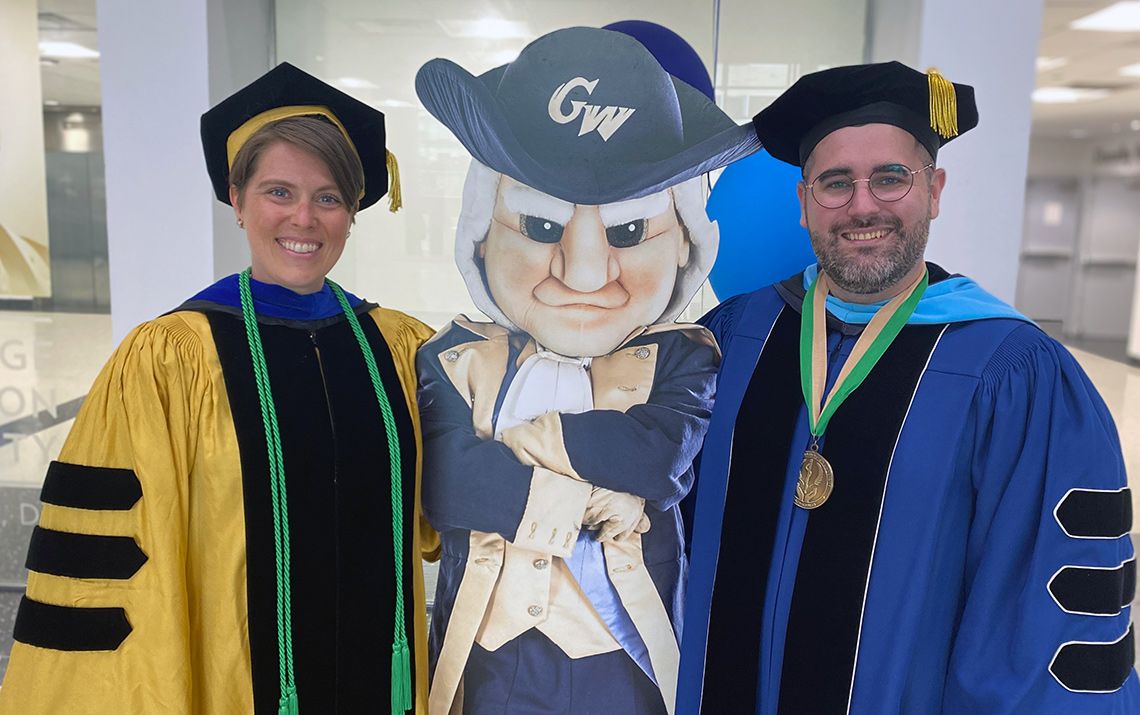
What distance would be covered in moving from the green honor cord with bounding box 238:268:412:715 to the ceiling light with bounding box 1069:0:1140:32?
692 cm

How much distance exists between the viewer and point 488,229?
199 centimetres

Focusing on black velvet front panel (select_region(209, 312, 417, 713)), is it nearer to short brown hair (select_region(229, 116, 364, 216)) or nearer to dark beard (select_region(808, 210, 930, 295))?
short brown hair (select_region(229, 116, 364, 216))

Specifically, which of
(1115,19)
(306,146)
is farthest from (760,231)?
(1115,19)

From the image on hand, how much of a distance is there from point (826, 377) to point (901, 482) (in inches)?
10.5

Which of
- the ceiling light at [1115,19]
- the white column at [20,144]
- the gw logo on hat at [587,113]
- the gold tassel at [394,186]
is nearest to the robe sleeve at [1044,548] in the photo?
the gw logo on hat at [587,113]

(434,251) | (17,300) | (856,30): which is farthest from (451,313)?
(17,300)

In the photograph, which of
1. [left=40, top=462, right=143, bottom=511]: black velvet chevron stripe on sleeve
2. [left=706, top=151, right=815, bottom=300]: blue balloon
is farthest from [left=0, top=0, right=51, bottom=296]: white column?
[left=706, top=151, right=815, bottom=300]: blue balloon

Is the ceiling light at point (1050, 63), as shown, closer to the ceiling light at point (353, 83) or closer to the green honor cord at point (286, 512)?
the ceiling light at point (353, 83)

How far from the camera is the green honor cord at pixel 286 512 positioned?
1655 mm

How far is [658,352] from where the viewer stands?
1945 mm

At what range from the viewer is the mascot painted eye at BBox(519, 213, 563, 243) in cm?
193

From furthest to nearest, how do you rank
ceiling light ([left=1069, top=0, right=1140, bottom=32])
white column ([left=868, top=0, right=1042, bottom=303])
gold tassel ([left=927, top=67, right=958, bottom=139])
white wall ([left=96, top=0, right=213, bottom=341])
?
ceiling light ([left=1069, top=0, right=1140, bottom=32]) → white wall ([left=96, top=0, right=213, bottom=341]) → white column ([left=868, top=0, right=1042, bottom=303]) → gold tassel ([left=927, top=67, right=958, bottom=139])

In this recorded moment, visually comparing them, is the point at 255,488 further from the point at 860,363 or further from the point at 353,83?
the point at 353,83

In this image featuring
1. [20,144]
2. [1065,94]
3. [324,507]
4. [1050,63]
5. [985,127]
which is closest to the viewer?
[324,507]
